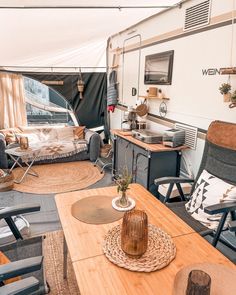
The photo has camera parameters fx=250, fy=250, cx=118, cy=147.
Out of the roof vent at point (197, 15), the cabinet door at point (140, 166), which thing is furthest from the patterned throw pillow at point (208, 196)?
the roof vent at point (197, 15)

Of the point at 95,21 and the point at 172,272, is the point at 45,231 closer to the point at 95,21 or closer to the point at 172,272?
the point at 172,272

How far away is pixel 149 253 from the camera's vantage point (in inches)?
49.8

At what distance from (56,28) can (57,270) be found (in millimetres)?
2740

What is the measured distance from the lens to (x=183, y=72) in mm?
3002

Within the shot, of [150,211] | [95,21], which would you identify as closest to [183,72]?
[95,21]

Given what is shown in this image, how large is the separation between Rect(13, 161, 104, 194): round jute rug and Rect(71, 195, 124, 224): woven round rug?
1.88 metres

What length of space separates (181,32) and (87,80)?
3.02m

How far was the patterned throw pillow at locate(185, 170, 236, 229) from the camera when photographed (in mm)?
1911

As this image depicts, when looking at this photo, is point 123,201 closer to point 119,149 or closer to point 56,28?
point 119,149

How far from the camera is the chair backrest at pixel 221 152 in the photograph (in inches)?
80.4

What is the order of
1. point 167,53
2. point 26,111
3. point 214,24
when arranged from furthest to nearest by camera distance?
point 26,111 < point 167,53 < point 214,24

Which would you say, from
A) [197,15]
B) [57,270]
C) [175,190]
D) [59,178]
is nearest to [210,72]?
[197,15]

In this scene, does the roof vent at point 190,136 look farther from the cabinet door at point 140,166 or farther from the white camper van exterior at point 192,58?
the cabinet door at point 140,166

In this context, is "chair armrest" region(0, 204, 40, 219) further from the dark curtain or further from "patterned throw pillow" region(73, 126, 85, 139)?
the dark curtain
